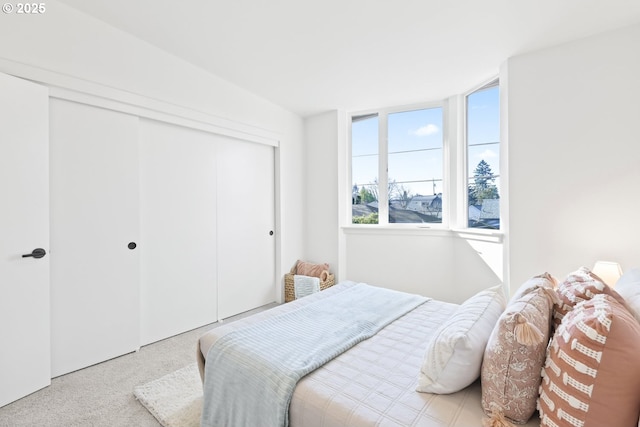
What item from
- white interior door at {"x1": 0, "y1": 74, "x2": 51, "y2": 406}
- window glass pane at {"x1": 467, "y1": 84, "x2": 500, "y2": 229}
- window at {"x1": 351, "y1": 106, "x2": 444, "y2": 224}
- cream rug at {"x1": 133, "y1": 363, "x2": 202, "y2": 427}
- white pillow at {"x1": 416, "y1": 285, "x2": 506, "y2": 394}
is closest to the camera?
white pillow at {"x1": 416, "y1": 285, "x2": 506, "y2": 394}

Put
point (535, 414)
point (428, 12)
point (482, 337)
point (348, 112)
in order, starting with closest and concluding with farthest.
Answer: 1. point (535, 414)
2. point (482, 337)
3. point (428, 12)
4. point (348, 112)

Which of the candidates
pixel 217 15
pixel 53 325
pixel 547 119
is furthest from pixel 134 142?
pixel 547 119

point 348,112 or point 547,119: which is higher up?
point 348,112

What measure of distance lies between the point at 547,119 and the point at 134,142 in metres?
3.43

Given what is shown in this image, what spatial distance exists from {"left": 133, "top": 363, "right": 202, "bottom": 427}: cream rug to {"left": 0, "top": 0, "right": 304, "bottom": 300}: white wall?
197cm

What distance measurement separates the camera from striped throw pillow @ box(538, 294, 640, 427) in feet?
2.49

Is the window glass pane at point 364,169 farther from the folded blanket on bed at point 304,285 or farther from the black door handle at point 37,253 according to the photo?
the black door handle at point 37,253

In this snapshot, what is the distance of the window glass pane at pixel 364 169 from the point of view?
4.06m

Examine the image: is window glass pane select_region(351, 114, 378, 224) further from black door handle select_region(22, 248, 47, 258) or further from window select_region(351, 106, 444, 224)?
black door handle select_region(22, 248, 47, 258)

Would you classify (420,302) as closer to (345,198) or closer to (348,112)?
(345,198)

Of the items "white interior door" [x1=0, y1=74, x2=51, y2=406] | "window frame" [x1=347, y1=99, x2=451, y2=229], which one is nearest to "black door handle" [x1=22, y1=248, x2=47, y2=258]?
"white interior door" [x1=0, y1=74, x2=51, y2=406]

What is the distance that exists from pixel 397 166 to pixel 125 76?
9.86ft

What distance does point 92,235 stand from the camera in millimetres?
2283

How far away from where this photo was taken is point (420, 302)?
2.18 metres
